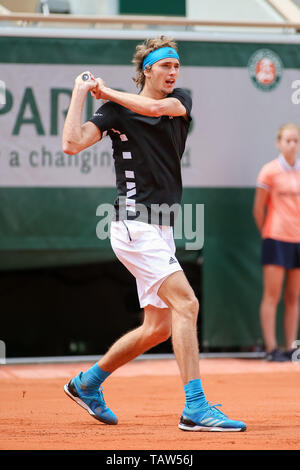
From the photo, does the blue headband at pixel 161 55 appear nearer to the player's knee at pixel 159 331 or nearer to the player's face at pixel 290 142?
the player's knee at pixel 159 331

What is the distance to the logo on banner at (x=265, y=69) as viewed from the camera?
845cm

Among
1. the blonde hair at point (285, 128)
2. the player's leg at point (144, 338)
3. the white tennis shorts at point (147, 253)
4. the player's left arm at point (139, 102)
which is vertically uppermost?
the player's left arm at point (139, 102)

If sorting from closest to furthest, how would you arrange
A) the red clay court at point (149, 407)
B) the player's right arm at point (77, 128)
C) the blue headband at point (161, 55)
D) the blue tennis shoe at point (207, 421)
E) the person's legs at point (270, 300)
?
the red clay court at point (149, 407)
the blue tennis shoe at point (207, 421)
the player's right arm at point (77, 128)
the blue headband at point (161, 55)
the person's legs at point (270, 300)

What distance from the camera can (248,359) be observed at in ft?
27.8

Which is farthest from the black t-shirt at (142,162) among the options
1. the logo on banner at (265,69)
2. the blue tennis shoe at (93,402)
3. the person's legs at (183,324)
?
the logo on banner at (265,69)

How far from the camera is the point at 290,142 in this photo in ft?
27.3

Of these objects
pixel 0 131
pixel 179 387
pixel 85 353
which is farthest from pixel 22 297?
pixel 179 387

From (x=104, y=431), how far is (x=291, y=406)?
5.03 feet

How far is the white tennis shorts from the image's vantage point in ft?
14.9

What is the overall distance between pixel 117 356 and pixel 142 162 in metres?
1.09

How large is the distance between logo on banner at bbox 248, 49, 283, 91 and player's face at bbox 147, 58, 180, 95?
12.4 ft

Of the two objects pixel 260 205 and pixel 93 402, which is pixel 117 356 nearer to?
pixel 93 402

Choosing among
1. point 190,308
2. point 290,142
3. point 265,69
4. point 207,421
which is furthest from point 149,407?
point 265,69

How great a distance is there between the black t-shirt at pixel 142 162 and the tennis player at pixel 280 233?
12.0ft
